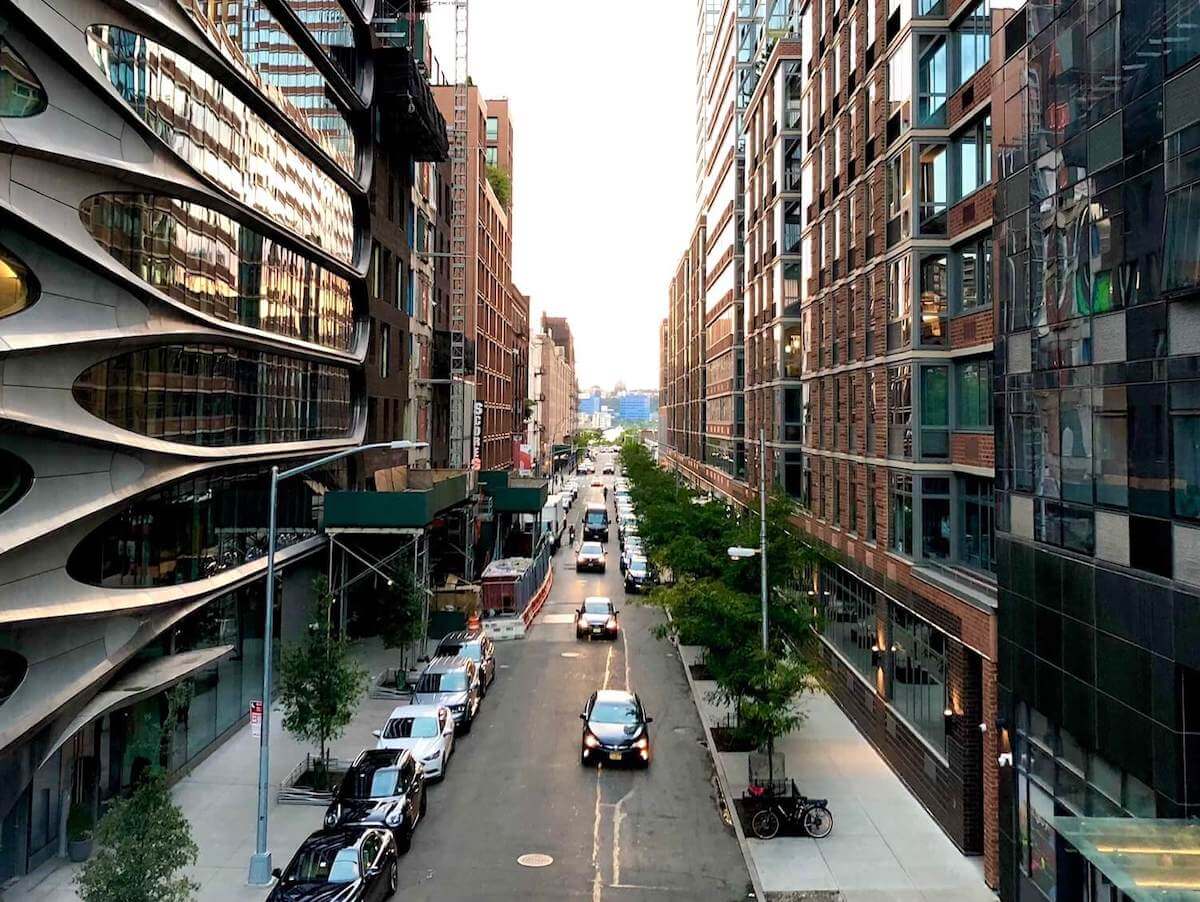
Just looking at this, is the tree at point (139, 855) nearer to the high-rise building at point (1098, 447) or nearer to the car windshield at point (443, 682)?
the high-rise building at point (1098, 447)

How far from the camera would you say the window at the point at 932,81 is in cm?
2109

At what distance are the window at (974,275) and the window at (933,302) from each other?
0.63m

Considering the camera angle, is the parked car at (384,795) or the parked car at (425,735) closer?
the parked car at (384,795)

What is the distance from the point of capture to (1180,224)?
426 inches

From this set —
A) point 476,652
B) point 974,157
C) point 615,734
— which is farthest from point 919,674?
point 476,652

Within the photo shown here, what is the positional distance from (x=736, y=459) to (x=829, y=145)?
993 inches

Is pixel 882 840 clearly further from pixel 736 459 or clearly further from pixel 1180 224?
pixel 736 459

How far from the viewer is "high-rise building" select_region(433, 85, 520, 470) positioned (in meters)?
58.1

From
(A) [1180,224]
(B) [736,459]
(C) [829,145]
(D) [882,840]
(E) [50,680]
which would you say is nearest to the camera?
(A) [1180,224]

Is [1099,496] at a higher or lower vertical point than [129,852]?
higher

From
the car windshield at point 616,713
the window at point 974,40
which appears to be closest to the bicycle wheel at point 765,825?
the car windshield at point 616,713

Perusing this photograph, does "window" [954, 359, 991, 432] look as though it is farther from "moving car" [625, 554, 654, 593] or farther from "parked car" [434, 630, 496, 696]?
"moving car" [625, 554, 654, 593]

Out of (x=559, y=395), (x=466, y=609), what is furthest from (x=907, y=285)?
(x=559, y=395)

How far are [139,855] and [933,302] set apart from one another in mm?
19195
